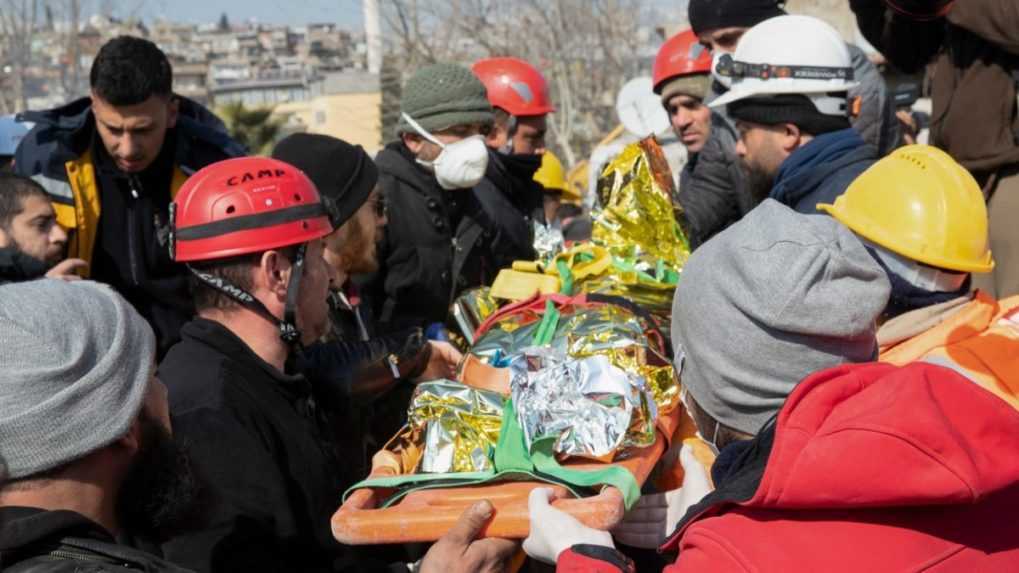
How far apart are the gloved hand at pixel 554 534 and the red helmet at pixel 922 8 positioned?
300cm

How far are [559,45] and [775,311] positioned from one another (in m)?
19.4

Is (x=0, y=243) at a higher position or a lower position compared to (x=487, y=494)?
lower

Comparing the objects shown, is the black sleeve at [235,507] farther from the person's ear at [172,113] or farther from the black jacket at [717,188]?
the black jacket at [717,188]

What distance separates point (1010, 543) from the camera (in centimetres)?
182

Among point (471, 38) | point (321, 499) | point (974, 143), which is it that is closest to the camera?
point (321, 499)

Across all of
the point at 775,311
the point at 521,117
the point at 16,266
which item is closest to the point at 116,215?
the point at 16,266

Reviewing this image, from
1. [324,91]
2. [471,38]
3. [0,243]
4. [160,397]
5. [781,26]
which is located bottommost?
[324,91]

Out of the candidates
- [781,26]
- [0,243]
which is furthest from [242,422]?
[781,26]

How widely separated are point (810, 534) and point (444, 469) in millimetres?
996

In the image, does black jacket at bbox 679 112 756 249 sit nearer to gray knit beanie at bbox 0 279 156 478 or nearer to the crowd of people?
the crowd of people

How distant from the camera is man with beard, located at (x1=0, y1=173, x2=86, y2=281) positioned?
170 inches

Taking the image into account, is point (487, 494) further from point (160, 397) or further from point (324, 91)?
point (324, 91)

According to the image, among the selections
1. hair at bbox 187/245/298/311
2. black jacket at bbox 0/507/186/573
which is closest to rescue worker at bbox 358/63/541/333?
hair at bbox 187/245/298/311

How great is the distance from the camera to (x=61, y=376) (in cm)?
189
